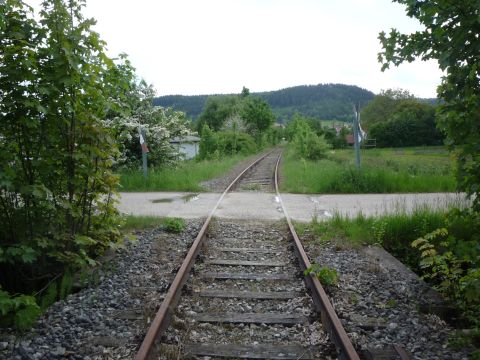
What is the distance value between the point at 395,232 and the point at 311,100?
581 feet

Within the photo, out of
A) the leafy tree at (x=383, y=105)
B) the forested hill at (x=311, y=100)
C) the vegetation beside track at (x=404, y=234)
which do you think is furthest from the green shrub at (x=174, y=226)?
the forested hill at (x=311, y=100)

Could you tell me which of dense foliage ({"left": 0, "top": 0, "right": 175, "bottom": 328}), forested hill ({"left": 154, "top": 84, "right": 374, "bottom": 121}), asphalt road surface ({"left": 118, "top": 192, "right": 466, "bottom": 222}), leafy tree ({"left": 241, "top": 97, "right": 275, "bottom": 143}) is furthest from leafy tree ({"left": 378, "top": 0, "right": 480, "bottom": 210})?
forested hill ({"left": 154, "top": 84, "right": 374, "bottom": 121})

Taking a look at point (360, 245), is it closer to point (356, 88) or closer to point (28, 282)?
point (28, 282)

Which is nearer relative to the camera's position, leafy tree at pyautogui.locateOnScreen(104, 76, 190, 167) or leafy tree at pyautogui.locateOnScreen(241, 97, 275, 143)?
leafy tree at pyautogui.locateOnScreen(104, 76, 190, 167)

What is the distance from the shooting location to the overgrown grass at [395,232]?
6.73 meters

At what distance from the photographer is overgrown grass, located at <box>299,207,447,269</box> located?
6.73m

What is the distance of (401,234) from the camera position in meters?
6.93

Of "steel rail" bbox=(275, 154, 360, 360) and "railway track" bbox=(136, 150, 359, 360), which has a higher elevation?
"steel rail" bbox=(275, 154, 360, 360)

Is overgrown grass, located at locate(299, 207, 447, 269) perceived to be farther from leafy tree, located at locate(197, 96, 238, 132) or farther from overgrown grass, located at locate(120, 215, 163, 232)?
leafy tree, located at locate(197, 96, 238, 132)

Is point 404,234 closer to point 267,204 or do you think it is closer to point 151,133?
point 267,204

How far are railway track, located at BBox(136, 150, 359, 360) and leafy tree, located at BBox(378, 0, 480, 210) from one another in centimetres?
173

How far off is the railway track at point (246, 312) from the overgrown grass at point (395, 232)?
1152 millimetres

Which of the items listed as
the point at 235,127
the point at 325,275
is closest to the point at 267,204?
the point at 325,275

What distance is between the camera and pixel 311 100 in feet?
584
